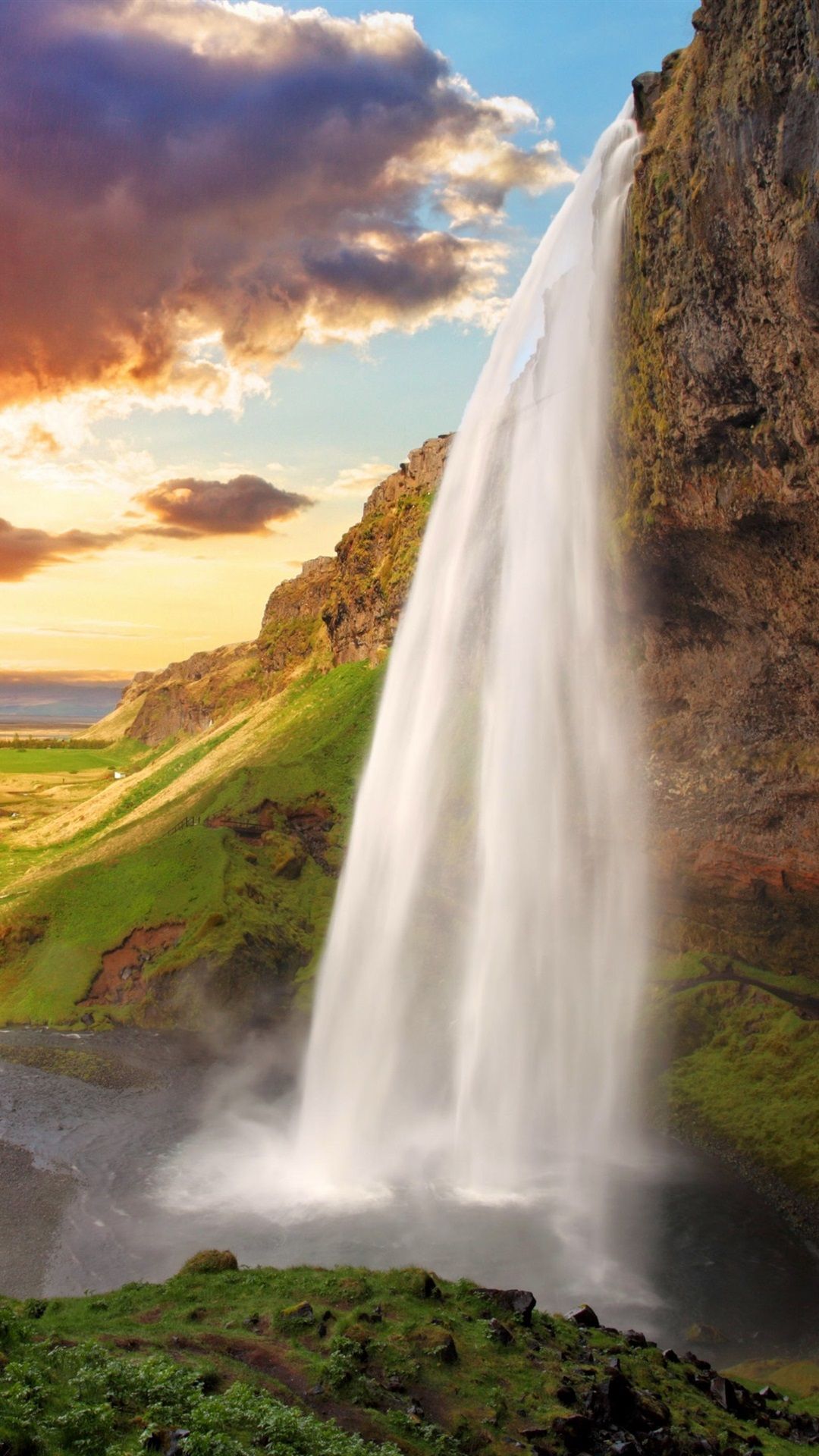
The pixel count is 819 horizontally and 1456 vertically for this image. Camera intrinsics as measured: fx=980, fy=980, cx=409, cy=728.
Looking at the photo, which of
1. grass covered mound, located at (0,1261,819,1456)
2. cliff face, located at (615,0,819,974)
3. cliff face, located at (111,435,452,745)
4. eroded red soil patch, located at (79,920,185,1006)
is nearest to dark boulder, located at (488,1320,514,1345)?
grass covered mound, located at (0,1261,819,1456)

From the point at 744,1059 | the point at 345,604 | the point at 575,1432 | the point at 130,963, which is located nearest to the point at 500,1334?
the point at 575,1432

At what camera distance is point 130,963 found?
5550 cm

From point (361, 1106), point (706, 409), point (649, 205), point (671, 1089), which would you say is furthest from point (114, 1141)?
point (649, 205)

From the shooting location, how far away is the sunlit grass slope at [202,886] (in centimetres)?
5297

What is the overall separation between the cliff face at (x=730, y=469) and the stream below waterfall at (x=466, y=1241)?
12.6 m

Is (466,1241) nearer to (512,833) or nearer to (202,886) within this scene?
(512,833)

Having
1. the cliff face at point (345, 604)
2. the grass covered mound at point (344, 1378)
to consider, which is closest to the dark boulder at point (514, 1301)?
the grass covered mound at point (344, 1378)

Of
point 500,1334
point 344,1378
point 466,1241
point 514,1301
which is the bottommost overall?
point 466,1241

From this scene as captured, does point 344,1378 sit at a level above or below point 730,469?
below

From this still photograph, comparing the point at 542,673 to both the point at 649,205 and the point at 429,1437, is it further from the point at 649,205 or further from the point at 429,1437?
the point at 429,1437

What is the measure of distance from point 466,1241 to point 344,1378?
12.4 metres

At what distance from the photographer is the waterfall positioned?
3578 centimetres

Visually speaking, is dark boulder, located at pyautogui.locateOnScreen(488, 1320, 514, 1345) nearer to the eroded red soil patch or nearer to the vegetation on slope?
the vegetation on slope

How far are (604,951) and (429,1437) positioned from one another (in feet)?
97.3
